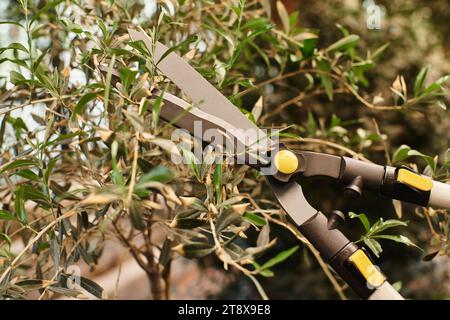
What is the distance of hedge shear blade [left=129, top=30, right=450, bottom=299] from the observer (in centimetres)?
44

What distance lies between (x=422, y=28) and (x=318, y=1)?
34cm

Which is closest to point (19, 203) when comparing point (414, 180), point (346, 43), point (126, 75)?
point (126, 75)

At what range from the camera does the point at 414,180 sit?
18.9 inches

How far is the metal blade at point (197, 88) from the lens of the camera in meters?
0.48

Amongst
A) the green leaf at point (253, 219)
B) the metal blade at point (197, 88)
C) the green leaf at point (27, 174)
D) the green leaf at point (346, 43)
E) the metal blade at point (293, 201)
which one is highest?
the green leaf at point (346, 43)

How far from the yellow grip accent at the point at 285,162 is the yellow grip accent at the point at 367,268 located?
11cm

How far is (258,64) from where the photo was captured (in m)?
1.21

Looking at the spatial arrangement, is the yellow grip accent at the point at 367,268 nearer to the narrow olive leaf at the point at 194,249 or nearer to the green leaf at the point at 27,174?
the narrow olive leaf at the point at 194,249

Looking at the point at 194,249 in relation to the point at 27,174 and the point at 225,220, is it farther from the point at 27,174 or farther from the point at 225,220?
the point at 27,174

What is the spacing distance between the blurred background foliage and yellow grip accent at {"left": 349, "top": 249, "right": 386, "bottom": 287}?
0.08 feet

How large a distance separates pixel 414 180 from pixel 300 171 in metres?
0.13

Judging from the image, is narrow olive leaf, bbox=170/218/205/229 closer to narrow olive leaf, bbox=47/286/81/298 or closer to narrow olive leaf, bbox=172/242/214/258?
narrow olive leaf, bbox=172/242/214/258

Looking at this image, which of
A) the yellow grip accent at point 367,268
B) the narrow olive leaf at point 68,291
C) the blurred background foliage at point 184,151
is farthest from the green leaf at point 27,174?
the yellow grip accent at point 367,268

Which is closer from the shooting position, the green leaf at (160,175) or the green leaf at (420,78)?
the green leaf at (160,175)
